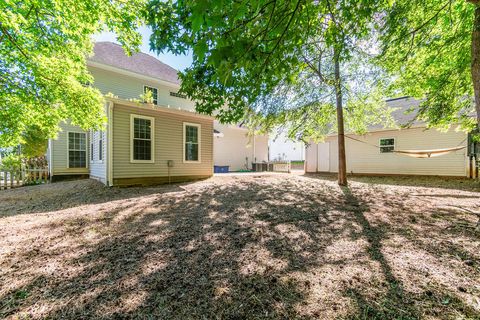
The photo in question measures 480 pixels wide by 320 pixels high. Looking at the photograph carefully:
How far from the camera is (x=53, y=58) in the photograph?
514cm

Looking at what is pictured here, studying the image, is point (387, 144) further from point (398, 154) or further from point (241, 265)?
point (241, 265)

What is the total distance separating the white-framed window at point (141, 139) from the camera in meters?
7.41

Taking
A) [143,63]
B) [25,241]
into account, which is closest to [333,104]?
[25,241]

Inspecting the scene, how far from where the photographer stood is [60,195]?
19.3 ft

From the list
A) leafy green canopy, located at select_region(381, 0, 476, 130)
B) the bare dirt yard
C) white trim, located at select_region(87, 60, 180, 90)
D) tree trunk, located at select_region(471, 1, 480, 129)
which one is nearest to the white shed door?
leafy green canopy, located at select_region(381, 0, 476, 130)

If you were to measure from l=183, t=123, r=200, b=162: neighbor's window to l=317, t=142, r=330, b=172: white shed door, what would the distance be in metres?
9.39

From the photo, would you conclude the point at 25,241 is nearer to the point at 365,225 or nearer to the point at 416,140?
the point at 365,225

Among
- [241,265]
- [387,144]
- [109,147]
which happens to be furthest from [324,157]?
[241,265]

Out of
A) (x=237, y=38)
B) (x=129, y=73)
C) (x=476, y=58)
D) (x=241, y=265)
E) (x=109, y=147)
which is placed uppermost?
(x=129, y=73)

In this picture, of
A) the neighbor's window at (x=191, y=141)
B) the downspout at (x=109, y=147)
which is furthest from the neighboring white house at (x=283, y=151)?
the downspout at (x=109, y=147)

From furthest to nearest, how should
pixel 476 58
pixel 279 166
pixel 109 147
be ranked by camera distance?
pixel 279 166 < pixel 109 147 < pixel 476 58

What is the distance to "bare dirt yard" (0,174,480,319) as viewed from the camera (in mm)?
1508

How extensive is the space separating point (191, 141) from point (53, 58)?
495cm

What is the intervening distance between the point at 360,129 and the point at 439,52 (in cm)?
372
